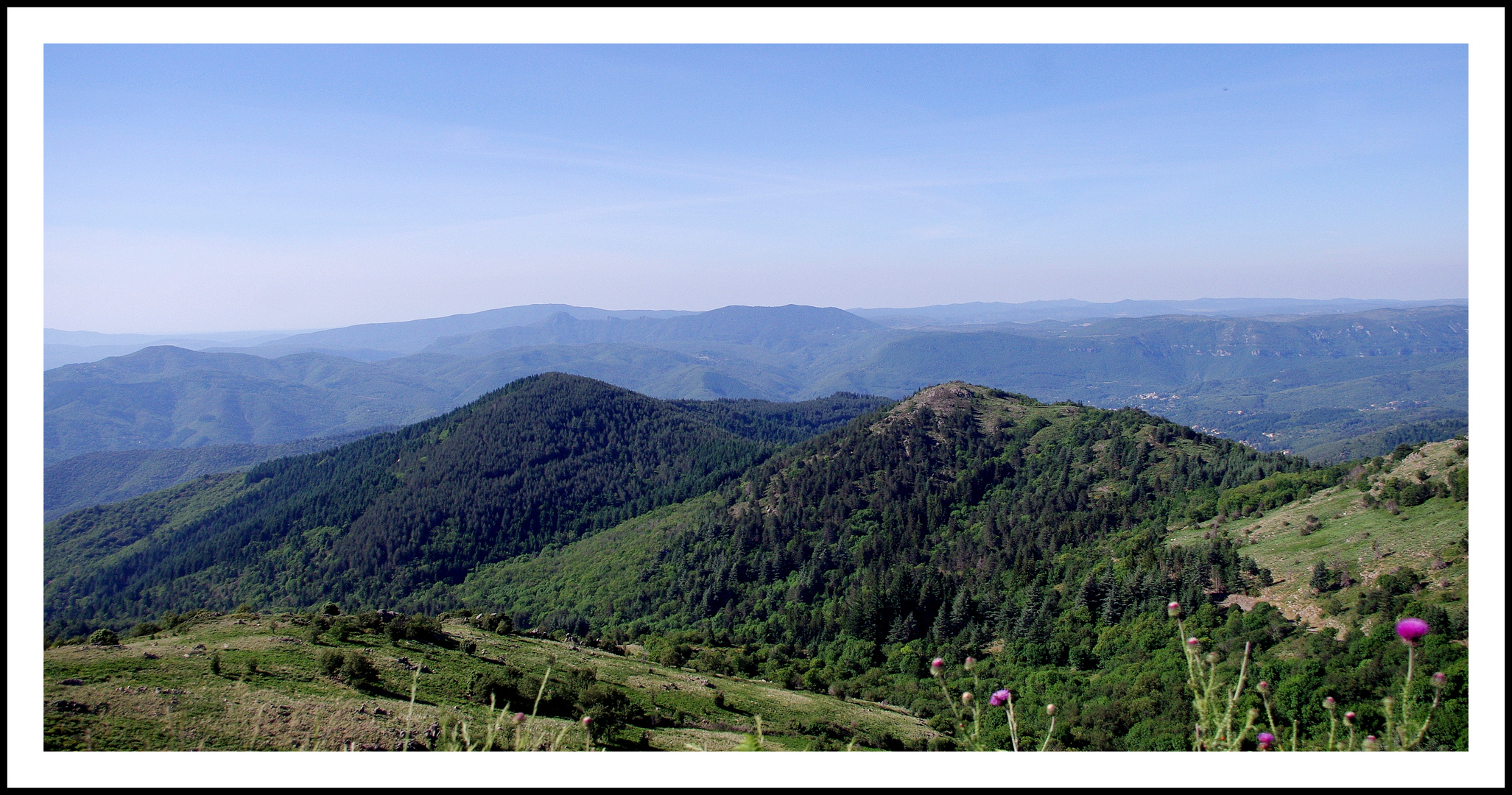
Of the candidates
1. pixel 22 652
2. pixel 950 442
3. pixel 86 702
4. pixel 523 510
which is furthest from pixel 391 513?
pixel 22 652

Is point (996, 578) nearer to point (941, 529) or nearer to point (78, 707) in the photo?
point (941, 529)

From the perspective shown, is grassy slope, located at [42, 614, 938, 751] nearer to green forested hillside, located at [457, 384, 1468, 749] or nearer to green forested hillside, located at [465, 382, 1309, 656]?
green forested hillside, located at [457, 384, 1468, 749]

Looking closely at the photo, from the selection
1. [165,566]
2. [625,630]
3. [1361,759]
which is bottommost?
[165,566]

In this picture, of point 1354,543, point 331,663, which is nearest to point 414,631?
point 331,663

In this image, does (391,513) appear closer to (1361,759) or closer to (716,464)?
(716,464)

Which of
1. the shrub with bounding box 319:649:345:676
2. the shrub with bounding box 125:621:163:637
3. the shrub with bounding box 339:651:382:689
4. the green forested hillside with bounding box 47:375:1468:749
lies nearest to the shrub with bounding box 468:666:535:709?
the shrub with bounding box 339:651:382:689

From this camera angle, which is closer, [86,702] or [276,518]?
[86,702]
